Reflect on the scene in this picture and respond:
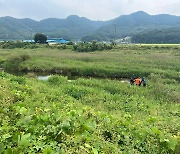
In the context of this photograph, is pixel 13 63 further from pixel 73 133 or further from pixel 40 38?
pixel 40 38

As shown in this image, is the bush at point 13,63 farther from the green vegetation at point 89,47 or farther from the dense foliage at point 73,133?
the dense foliage at point 73,133

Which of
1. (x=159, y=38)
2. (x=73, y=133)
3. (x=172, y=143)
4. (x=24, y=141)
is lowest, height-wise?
(x=159, y=38)

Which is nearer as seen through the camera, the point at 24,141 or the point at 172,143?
the point at 24,141

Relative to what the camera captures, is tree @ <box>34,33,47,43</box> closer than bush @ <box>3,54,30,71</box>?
No

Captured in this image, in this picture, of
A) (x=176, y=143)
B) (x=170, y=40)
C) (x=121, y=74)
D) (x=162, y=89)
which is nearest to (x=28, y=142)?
(x=176, y=143)

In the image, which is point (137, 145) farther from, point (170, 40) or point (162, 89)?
point (170, 40)

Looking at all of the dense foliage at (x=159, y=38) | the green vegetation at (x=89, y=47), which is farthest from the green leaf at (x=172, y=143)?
the dense foliage at (x=159, y=38)

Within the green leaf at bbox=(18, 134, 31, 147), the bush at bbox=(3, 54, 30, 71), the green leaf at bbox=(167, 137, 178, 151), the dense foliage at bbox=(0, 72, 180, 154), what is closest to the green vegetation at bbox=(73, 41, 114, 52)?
the bush at bbox=(3, 54, 30, 71)

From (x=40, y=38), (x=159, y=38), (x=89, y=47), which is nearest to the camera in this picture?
(x=89, y=47)

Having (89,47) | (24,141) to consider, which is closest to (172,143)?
(24,141)

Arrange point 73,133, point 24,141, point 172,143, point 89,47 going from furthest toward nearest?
point 89,47, point 172,143, point 73,133, point 24,141

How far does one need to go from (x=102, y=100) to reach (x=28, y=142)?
471 inches

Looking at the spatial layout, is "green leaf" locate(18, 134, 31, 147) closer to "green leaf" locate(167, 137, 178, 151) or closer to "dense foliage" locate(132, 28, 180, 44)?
"green leaf" locate(167, 137, 178, 151)

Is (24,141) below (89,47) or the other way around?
the other way around
